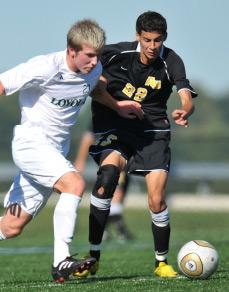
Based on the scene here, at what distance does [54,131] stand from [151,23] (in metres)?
1.47

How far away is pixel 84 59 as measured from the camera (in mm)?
8336

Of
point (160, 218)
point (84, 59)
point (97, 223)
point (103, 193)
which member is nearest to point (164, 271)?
point (160, 218)

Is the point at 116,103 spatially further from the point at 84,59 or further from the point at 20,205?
the point at 20,205

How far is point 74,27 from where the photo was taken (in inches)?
329

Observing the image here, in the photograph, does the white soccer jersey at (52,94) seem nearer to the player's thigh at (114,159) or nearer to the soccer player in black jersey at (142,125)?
the soccer player in black jersey at (142,125)

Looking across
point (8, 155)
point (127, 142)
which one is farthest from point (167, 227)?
point (8, 155)

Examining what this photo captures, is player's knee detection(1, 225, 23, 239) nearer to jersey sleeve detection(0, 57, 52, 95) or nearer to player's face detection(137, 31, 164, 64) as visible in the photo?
jersey sleeve detection(0, 57, 52, 95)

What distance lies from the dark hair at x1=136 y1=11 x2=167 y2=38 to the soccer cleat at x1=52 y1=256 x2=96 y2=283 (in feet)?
7.84

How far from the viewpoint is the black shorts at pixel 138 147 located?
950 cm

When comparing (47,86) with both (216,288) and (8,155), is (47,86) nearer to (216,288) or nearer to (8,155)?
(216,288)

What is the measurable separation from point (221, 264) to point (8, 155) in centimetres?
2056

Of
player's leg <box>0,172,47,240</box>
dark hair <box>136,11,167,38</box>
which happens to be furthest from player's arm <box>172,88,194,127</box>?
player's leg <box>0,172,47,240</box>

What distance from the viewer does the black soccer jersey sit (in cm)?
954

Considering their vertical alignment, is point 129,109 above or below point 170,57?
below
